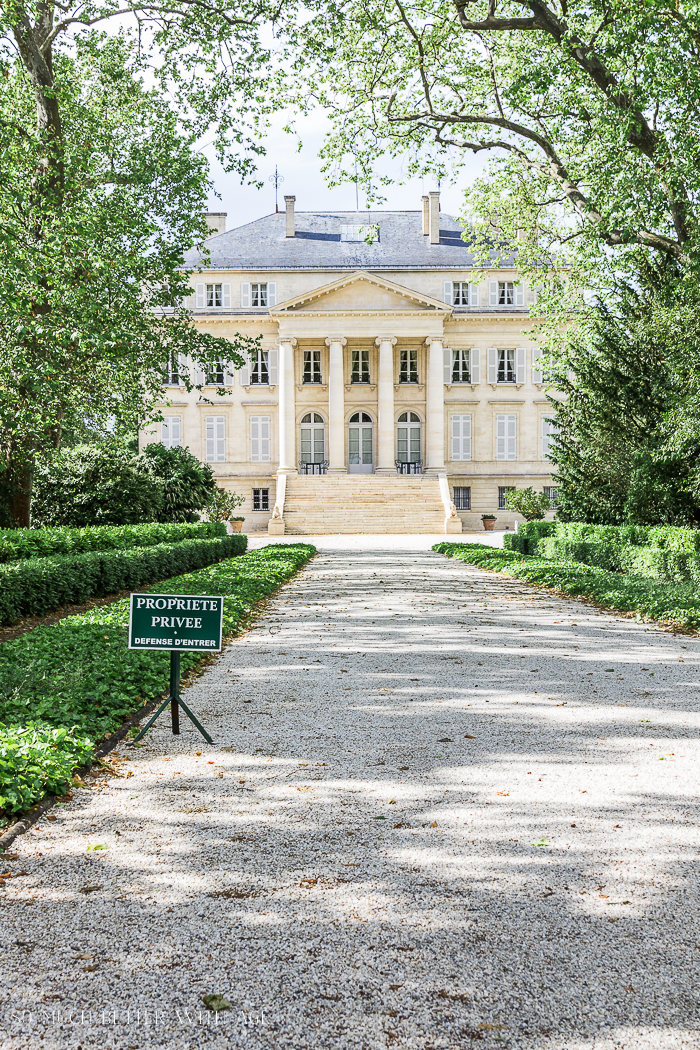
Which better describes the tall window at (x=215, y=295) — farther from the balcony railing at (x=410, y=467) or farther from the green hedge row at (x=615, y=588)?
the green hedge row at (x=615, y=588)

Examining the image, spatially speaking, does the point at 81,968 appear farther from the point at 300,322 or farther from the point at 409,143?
the point at 300,322

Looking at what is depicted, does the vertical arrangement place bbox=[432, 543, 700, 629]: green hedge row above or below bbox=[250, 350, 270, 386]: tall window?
below

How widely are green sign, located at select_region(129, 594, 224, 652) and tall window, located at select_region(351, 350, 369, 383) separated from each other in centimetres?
4062

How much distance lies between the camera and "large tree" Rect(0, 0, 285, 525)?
1338cm

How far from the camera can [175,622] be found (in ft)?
17.4

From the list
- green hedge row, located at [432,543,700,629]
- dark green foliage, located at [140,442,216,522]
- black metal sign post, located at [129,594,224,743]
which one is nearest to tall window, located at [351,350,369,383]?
dark green foliage, located at [140,442,216,522]

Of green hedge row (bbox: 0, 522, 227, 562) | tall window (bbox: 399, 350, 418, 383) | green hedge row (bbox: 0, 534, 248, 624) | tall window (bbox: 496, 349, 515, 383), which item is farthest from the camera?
tall window (bbox: 496, 349, 515, 383)

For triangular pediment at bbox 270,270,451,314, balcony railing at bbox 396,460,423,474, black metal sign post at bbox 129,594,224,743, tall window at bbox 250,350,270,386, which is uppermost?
triangular pediment at bbox 270,270,451,314

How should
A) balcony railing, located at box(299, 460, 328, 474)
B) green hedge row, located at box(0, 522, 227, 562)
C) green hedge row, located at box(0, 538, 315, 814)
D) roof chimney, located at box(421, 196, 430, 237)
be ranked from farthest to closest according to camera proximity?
roof chimney, located at box(421, 196, 430, 237)
balcony railing, located at box(299, 460, 328, 474)
green hedge row, located at box(0, 522, 227, 562)
green hedge row, located at box(0, 538, 315, 814)

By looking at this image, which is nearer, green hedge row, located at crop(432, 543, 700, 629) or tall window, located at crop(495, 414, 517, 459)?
green hedge row, located at crop(432, 543, 700, 629)

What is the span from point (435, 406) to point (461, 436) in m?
2.73

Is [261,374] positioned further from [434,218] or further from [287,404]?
[434,218]

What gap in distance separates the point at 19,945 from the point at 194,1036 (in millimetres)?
833

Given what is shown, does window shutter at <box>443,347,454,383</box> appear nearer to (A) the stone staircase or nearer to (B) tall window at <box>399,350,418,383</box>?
(B) tall window at <box>399,350,418,383</box>
